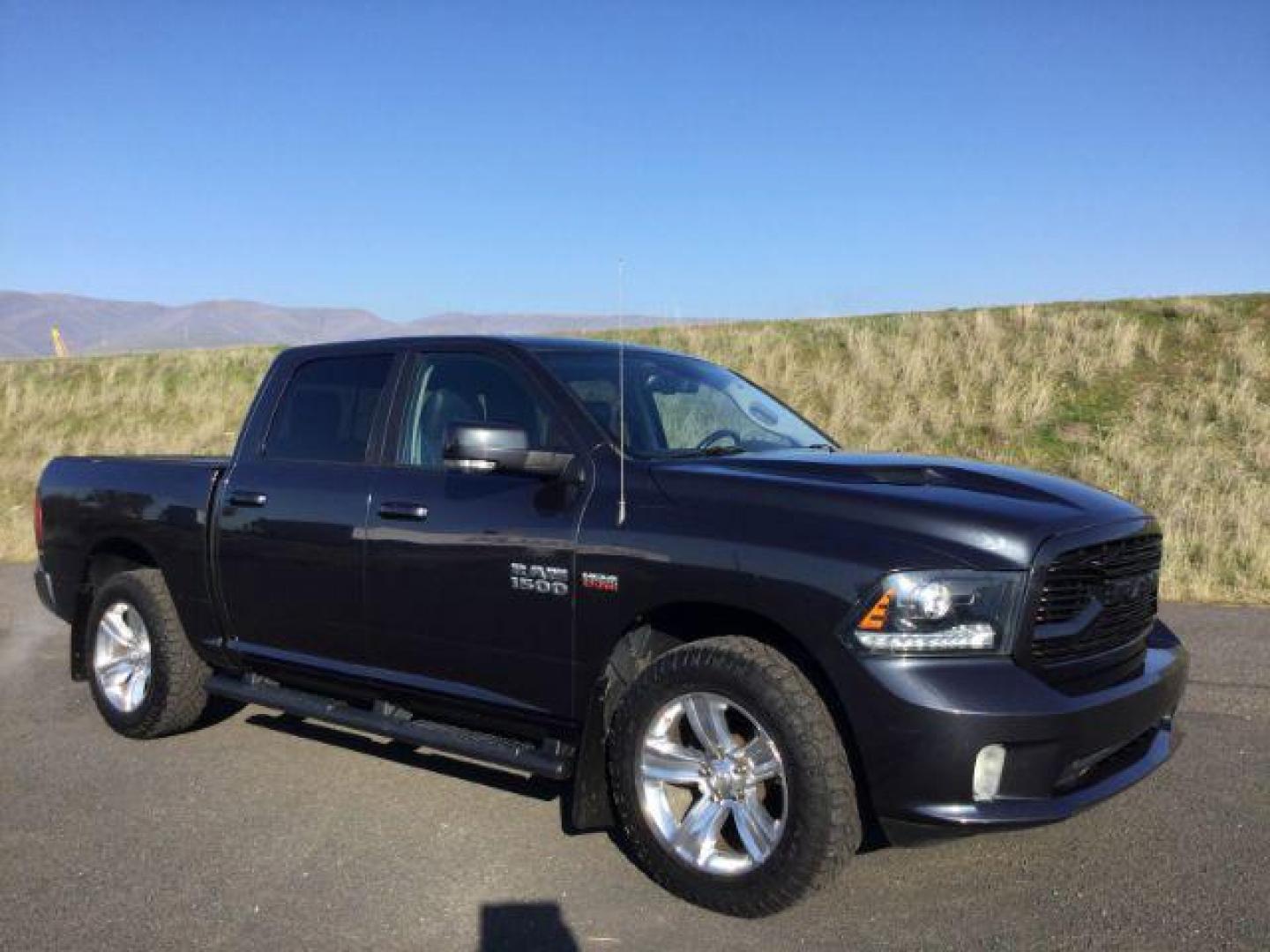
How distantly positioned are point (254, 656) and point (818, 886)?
2.96m

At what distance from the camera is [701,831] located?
3.72 meters

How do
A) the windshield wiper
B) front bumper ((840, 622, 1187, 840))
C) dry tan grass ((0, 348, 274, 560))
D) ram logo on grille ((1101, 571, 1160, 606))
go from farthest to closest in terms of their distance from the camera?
1. dry tan grass ((0, 348, 274, 560))
2. the windshield wiper
3. ram logo on grille ((1101, 571, 1160, 606))
4. front bumper ((840, 622, 1187, 840))

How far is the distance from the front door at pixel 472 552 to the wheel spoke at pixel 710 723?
1.88 ft

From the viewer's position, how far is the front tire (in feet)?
11.2

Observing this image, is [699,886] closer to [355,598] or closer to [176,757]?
[355,598]

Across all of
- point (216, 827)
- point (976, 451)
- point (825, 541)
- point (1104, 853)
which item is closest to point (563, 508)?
point (825, 541)

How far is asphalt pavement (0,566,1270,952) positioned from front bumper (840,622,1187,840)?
0.44 meters

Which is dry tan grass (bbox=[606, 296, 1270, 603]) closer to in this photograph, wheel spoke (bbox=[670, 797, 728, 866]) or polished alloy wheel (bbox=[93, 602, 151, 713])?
wheel spoke (bbox=[670, 797, 728, 866])

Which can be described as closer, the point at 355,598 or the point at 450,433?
the point at 450,433

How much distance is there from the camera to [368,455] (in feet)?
16.0

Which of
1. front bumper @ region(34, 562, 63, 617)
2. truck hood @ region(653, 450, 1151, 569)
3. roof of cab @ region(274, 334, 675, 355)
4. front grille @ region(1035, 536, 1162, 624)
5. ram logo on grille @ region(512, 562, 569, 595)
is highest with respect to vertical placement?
roof of cab @ region(274, 334, 675, 355)

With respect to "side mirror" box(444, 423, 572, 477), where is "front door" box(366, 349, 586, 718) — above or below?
below

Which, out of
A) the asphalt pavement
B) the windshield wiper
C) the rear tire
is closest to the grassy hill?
the asphalt pavement

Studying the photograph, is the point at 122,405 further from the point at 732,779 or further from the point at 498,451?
the point at 732,779
